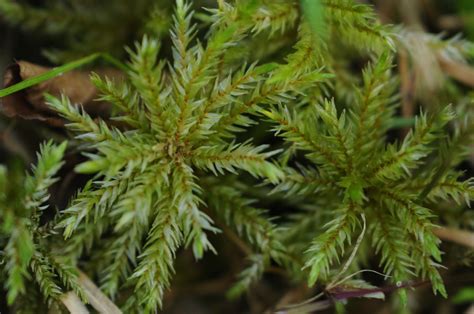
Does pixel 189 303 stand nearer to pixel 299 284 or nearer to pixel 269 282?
pixel 269 282

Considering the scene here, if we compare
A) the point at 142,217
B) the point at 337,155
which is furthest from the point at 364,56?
the point at 142,217

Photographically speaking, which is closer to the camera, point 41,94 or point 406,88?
point 41,94

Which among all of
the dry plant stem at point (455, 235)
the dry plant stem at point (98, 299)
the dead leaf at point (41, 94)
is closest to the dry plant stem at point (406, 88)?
the dry plant stem at point (455, 235)

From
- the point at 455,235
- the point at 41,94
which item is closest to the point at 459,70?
the point at 455,235

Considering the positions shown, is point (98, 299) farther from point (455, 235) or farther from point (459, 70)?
point (459, 70)

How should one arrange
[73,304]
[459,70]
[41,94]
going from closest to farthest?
1. [73,304]
2. [41,94]
3. [459,70]

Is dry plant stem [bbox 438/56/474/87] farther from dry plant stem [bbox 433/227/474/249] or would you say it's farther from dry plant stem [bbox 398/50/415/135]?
dry plant stem [bbox 433/227/474/249]
